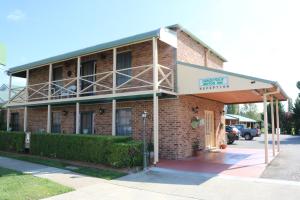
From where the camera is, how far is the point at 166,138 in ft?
40.3

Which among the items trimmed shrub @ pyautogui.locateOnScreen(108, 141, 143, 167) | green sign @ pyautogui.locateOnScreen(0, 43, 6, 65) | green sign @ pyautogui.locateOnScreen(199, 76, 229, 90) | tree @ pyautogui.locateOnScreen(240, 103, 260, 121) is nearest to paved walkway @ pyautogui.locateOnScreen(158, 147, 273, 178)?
trimmed shrub @ pyautogui.locateOnScreen(108, 141, 143, 167)

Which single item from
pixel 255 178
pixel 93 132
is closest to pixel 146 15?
pixel 93 132

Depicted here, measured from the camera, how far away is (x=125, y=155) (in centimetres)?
988

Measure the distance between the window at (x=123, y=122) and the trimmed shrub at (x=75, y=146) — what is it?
242 cm

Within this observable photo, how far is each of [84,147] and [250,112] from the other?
65810mm

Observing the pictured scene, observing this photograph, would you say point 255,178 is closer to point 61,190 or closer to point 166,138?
point 166,138

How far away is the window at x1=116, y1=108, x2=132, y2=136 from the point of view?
13.5m

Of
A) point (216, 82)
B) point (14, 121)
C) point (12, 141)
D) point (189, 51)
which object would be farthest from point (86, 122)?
point (14, 121)

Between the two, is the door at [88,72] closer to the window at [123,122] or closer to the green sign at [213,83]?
the window at [123,122]

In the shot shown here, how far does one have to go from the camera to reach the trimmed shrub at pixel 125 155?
32.4ft

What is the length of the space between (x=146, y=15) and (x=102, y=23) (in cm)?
229

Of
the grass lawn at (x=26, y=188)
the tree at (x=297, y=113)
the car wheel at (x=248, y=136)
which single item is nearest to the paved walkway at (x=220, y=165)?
the grass lawn at (x=26, y=188)

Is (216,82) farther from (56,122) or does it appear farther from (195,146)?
(56,122)

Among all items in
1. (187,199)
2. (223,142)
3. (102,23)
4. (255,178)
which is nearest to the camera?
(187,199)
